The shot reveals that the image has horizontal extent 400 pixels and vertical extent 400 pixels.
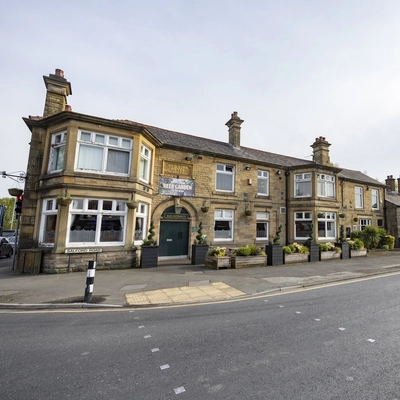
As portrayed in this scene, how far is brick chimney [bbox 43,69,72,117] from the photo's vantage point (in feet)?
37.1

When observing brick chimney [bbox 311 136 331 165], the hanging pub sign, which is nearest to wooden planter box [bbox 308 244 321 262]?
the hanging pub sign

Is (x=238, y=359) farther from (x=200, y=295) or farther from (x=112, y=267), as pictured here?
→ (x=112, y=267)

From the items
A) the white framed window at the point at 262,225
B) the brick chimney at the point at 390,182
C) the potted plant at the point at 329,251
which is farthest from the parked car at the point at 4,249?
the brick chimney at the point at 390,182

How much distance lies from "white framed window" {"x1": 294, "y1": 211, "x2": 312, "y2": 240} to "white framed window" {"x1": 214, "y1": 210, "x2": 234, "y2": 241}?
5.40 m

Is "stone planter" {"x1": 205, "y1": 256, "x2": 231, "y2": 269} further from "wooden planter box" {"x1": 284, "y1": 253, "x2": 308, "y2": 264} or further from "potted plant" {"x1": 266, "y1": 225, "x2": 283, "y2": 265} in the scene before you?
"wooden planter box" {"x1": 284, "y1": 253, "x2": 308, "y2": 264}

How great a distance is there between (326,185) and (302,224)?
3.59 m

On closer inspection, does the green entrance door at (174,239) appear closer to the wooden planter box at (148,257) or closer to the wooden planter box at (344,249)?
the wooden planter box at (148,257)

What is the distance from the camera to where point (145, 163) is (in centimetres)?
1223

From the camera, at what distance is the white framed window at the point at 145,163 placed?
1171 cm

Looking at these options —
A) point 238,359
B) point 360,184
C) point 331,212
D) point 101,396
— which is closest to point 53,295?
point 101,396

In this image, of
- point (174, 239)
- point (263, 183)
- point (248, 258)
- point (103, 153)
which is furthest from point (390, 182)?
point (103, 153)

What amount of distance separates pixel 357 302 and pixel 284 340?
11.1ft

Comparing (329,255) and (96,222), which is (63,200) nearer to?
(96,222)

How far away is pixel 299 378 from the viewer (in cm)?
291
